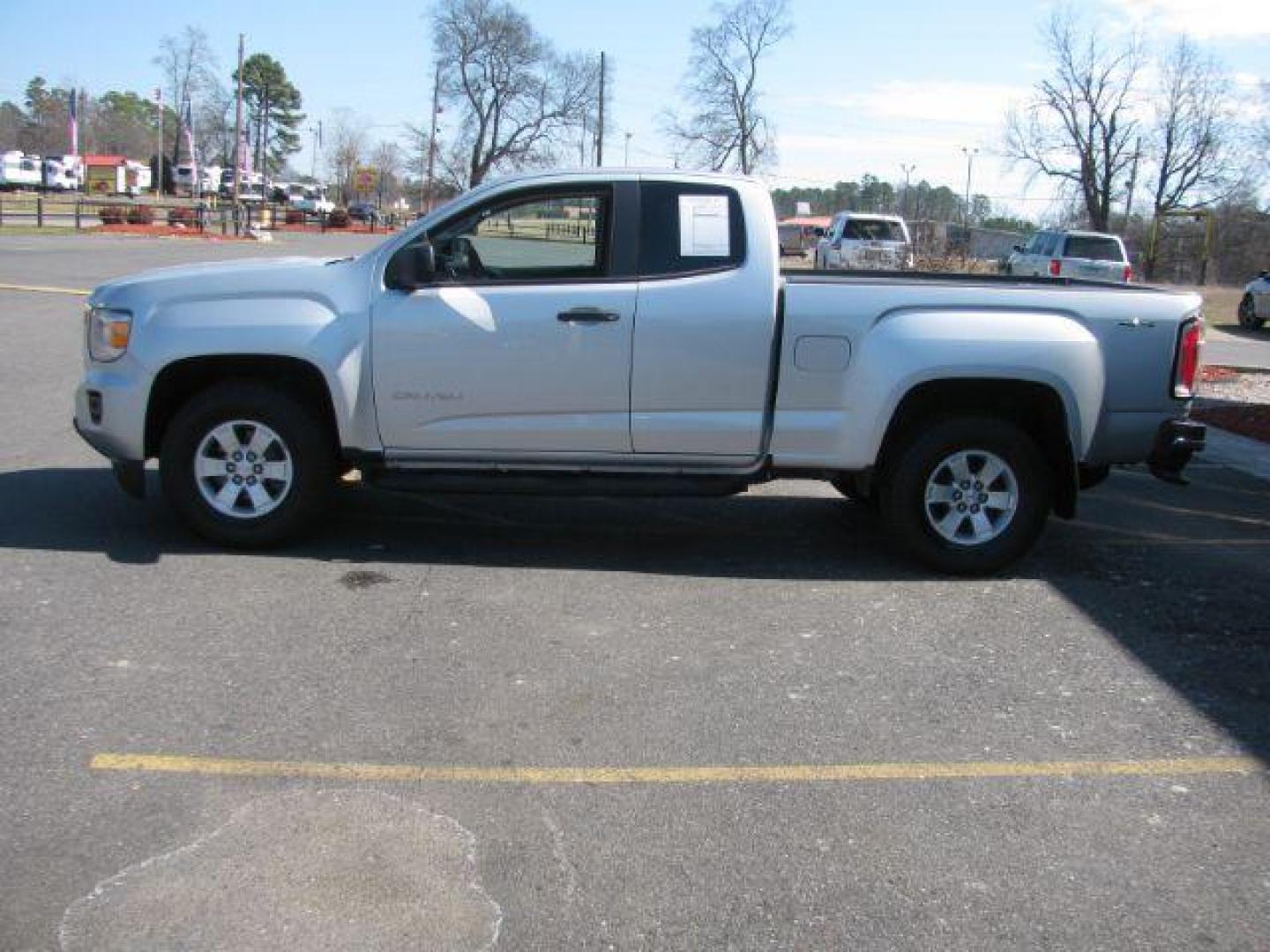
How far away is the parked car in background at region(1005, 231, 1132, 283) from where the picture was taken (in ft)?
80.8

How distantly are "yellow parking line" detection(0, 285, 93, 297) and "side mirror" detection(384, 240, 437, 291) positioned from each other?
14649mm

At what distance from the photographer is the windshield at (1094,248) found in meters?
25.5

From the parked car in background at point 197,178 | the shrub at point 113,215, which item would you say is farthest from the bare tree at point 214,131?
the shrub at point 113,215

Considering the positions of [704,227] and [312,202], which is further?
[312,202]

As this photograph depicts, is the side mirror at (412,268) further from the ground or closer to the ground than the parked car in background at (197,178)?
closer to the ground

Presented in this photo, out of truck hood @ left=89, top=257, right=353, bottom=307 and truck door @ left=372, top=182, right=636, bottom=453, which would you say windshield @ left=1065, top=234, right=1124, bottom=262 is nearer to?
truck door @ left=372, top=182, right=636, bottom=453

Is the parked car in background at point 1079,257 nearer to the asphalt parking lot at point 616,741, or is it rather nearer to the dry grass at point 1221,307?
the dry grass at point 1221,307

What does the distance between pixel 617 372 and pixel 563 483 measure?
0.66 meters

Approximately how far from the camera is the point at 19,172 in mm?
85688

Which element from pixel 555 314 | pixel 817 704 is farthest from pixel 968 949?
pixel 555 314

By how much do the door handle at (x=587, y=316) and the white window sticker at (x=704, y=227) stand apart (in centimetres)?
53

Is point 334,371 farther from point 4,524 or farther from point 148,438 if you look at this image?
point 4,524

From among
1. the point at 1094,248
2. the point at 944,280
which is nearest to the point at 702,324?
the point at 944,280

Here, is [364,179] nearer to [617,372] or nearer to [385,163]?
[385,163]
